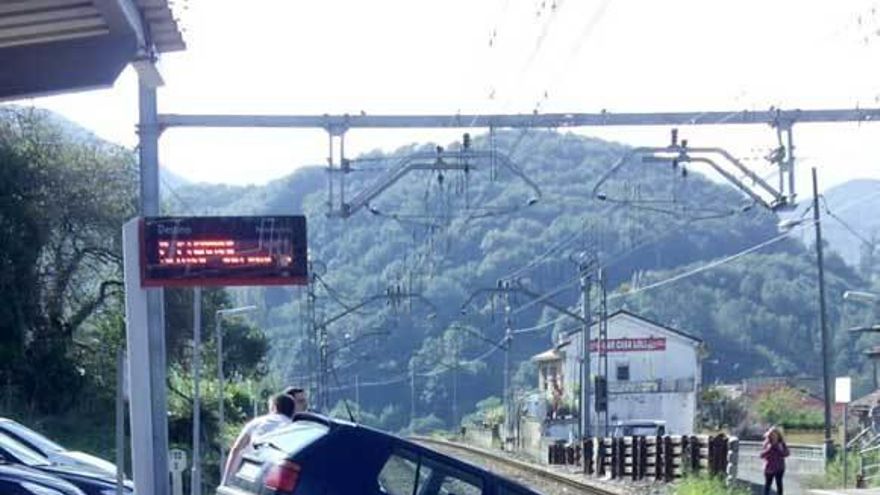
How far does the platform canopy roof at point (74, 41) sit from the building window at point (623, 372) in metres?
70.9

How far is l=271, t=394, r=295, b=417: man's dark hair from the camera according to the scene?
37.5 ft

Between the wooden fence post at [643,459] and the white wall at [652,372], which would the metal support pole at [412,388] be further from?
the wooden fence post at [643,459]

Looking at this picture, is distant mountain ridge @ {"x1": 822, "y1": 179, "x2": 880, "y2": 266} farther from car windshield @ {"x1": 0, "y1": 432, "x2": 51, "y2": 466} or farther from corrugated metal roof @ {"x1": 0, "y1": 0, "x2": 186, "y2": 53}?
corrugated metal roof @ {"x1": 0, "y1": 0, "x2": 186, "y2": 53}

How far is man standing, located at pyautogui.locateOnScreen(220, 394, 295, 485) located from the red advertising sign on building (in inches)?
2640

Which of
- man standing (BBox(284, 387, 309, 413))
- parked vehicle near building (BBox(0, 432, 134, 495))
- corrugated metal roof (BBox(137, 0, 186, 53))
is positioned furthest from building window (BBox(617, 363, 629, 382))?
corrugated metal roof (BBox(137, 0, 186, 53))

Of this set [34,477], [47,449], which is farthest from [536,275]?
[34,477]

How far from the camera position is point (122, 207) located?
3962 centimetres

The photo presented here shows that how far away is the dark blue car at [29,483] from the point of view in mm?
15164

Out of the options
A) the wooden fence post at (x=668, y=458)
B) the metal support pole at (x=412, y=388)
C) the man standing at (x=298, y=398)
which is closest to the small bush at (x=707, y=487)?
the wooden fence post at (x=668, y=458)

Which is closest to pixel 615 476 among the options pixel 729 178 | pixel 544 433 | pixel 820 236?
pixel 820 236

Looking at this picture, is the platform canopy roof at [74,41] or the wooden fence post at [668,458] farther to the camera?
the wooden fence post at [668,458]

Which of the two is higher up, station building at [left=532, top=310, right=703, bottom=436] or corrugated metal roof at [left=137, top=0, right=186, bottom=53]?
corrugated metal roof at [left=137, top=0, right=186, bottom=53]

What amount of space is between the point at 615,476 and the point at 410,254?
77.3 ft

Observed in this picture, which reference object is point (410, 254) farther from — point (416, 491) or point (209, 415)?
point (416, 491)
